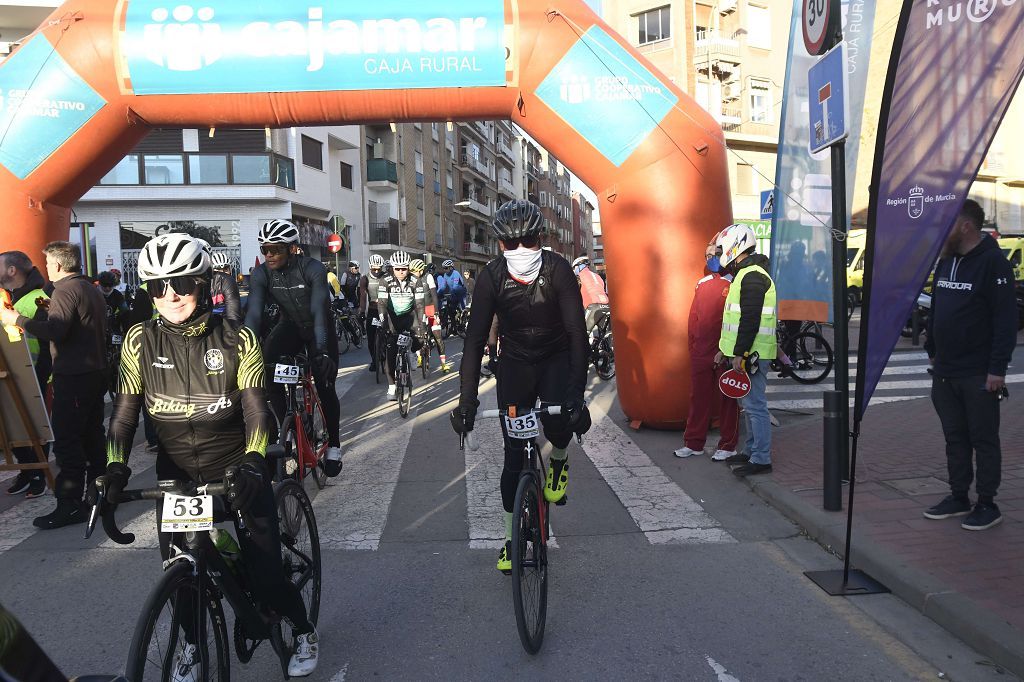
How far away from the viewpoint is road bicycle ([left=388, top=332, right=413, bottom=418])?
8734mm

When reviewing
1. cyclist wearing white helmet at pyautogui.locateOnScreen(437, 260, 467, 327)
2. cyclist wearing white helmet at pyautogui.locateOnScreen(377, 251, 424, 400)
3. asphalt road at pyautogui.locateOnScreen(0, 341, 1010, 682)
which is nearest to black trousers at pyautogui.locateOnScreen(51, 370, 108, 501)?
asphalt road at pyautogui.locateOnScreen(0, 341, 1010, 682)

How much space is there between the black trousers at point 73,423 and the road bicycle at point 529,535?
10.4 ft

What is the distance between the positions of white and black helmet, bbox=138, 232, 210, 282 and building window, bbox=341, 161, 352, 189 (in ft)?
113

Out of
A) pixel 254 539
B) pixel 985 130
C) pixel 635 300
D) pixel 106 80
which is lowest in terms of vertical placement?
pixel 254 539

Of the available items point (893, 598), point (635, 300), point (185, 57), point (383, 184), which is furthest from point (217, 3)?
point (383, 184)

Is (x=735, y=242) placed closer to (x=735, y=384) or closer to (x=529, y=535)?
(x=735, y=384)

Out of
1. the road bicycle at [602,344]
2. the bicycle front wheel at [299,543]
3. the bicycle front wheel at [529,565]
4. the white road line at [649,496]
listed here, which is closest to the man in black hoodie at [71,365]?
the bicycle front wheel at [299,543]

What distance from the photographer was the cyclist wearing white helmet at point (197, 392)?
2570 mm

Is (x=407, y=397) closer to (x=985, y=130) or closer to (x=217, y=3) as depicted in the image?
(x=217, y=3)

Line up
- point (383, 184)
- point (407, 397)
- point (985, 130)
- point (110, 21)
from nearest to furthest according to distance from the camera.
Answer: point (985, 130) < point (110, 21) < point (407, 397) < point (383, 184)

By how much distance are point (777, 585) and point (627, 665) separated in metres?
1.26

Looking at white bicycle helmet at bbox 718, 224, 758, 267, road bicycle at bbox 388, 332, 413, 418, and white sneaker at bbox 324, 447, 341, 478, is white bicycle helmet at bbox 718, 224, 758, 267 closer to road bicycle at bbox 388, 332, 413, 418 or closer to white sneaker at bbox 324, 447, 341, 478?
white sneaker at bbox 324, 447, 341, 478

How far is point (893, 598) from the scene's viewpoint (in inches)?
144

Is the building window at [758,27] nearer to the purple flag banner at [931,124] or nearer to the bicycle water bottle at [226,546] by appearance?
the purple flag banner at [931,124]
